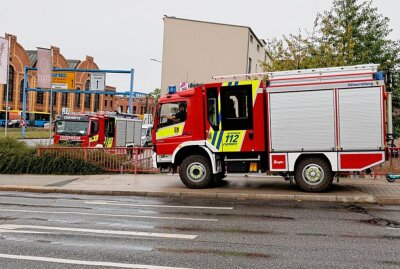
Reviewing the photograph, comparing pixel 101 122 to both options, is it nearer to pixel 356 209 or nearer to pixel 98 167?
pixel 98 167

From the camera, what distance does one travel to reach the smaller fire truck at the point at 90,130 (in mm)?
23562

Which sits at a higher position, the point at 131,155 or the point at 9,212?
the point at 131,155

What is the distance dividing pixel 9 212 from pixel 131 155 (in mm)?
7273

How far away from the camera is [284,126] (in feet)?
38.0

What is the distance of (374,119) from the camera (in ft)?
35.5

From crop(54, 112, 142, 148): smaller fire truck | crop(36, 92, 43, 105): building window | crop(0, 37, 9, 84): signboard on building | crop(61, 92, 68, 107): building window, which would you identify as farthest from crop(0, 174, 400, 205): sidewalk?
Answer: crop(61, 92, 68, 107): building window

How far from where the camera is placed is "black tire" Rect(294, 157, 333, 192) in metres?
11.3

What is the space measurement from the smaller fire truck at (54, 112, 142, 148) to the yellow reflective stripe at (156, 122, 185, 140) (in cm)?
1051

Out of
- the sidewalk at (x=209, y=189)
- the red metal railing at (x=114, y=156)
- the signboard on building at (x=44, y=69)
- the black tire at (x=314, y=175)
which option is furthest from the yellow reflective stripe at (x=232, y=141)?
the signboard on building at (x=44, y=69)

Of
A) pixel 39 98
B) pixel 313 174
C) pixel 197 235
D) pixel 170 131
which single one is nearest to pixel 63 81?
pixel 170 131

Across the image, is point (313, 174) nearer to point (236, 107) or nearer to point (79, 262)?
point (236, 107)

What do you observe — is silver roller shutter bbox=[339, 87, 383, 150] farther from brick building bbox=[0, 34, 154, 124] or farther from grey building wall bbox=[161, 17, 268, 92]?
brick building bbox=[0, 34, 154, 124]

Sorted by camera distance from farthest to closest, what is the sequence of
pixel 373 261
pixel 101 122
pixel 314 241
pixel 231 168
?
pixel 101 122 → pixel 231 168 → pixel 314 241 → pixel 373 261

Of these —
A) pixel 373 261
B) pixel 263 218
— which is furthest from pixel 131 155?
pixel 373 261
